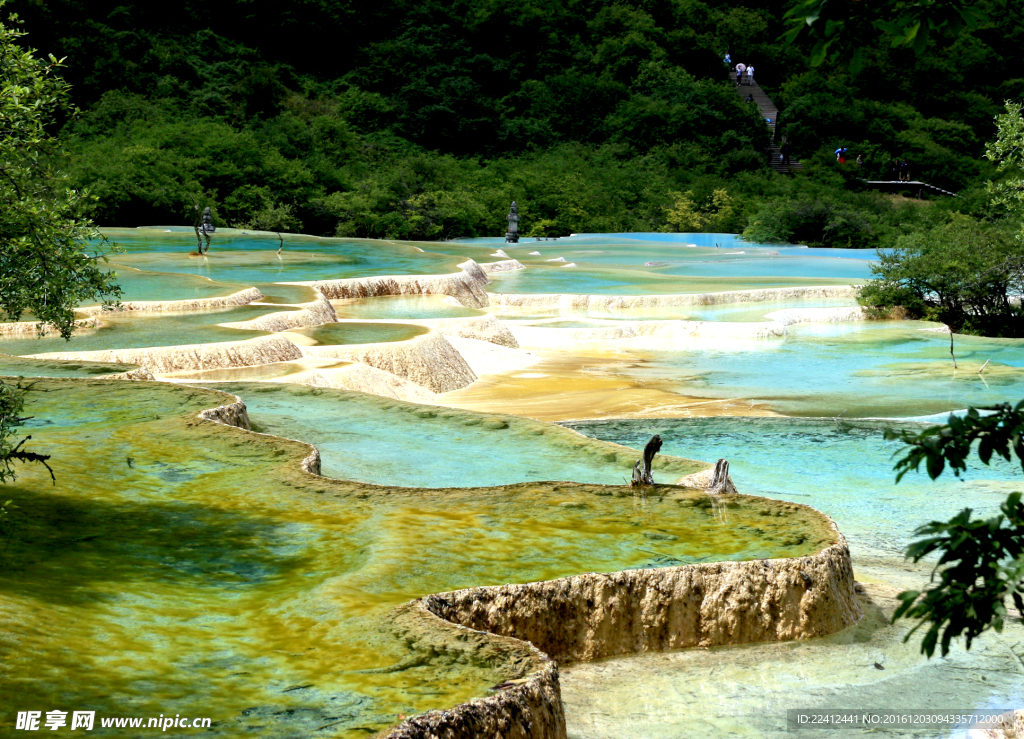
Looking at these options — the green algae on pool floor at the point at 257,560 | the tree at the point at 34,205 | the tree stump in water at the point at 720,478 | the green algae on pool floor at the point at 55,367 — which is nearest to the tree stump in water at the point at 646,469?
the green algae on pool floor at the point at 257,560

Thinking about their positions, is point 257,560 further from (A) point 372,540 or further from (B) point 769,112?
(B) point 769,112

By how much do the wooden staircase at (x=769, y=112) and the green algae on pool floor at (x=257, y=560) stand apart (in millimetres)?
42688

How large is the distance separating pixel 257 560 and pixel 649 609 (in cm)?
209

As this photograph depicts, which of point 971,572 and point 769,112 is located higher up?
point 769,112

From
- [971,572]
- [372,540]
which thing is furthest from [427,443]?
[971,572]

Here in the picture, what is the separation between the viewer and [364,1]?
5081 centimetres

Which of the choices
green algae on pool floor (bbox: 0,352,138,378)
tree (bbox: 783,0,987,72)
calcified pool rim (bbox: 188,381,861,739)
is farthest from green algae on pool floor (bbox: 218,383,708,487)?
tree (bbox: 783,0,987,72)

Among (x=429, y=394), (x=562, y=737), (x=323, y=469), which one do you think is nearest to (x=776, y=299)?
(x=429, y=394)

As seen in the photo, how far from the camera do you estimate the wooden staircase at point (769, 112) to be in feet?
159

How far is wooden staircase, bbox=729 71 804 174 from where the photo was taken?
48.5 metres

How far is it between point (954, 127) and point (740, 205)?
14.6 meters

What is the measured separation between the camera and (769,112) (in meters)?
52.7

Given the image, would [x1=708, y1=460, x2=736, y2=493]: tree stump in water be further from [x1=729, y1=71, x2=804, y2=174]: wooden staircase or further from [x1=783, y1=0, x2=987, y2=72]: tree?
[x1=729, y1=71, x2=804, y2=174]: wooden staircase

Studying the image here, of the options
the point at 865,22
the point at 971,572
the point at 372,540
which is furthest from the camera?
the point at 372,540
